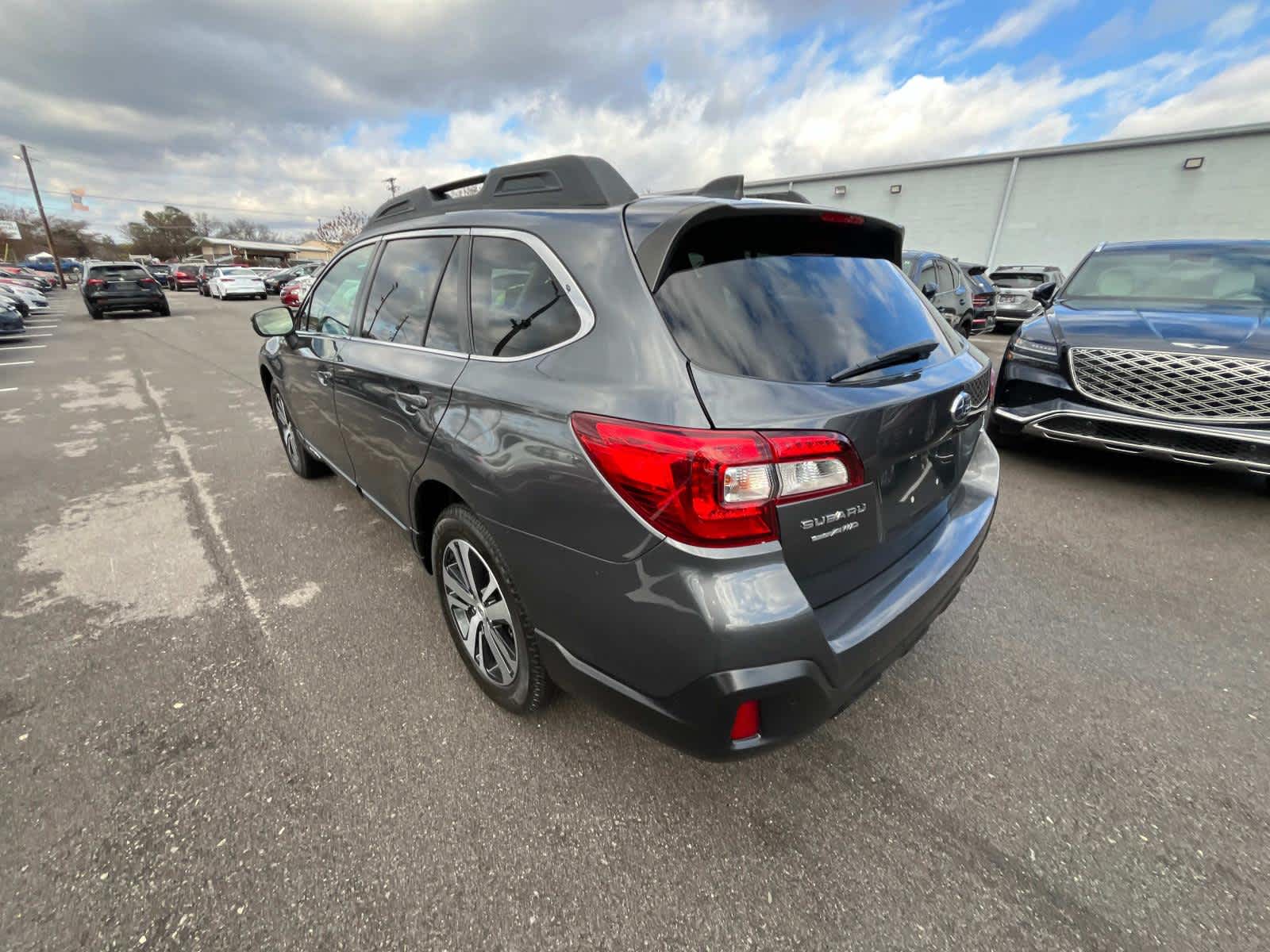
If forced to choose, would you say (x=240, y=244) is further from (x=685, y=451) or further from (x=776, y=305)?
(x=685, y=451)

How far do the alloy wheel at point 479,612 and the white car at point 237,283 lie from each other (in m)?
29.7

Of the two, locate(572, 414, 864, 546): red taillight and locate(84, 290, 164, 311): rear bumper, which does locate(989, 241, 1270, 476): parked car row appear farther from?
locate(84, 290, 164, 311): rear bumper

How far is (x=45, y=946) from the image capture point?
1405 mm

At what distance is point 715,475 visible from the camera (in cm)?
131

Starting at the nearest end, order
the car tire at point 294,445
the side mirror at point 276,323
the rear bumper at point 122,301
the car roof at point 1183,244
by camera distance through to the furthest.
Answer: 1. the side mirror at point 276,323
2. the car tire at point 294,445
3. the car roof at point 1183,244
4. the rear bumper at point 122,301

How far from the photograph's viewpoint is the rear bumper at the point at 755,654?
1339mm

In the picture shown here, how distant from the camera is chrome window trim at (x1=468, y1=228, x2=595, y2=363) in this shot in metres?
1.62

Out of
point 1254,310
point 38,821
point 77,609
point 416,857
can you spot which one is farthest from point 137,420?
point 1254,310

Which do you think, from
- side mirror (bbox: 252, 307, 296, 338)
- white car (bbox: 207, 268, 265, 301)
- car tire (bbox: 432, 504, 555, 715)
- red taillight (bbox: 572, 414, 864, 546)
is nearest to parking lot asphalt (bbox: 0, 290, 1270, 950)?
car tire (bbox: 432, 504, 555, 715)

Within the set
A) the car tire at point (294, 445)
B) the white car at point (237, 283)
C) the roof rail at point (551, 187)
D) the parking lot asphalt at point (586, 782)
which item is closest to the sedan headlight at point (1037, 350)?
the parking lot asphalt at point (586, 782)

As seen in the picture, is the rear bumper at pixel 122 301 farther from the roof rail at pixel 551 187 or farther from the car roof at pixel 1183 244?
the car roof at pixel 1183 244

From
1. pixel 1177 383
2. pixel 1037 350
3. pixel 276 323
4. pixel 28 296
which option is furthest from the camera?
pixel 28 296

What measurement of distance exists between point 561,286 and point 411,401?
34.9 inches

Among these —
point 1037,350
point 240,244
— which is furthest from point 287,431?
point 240,244
